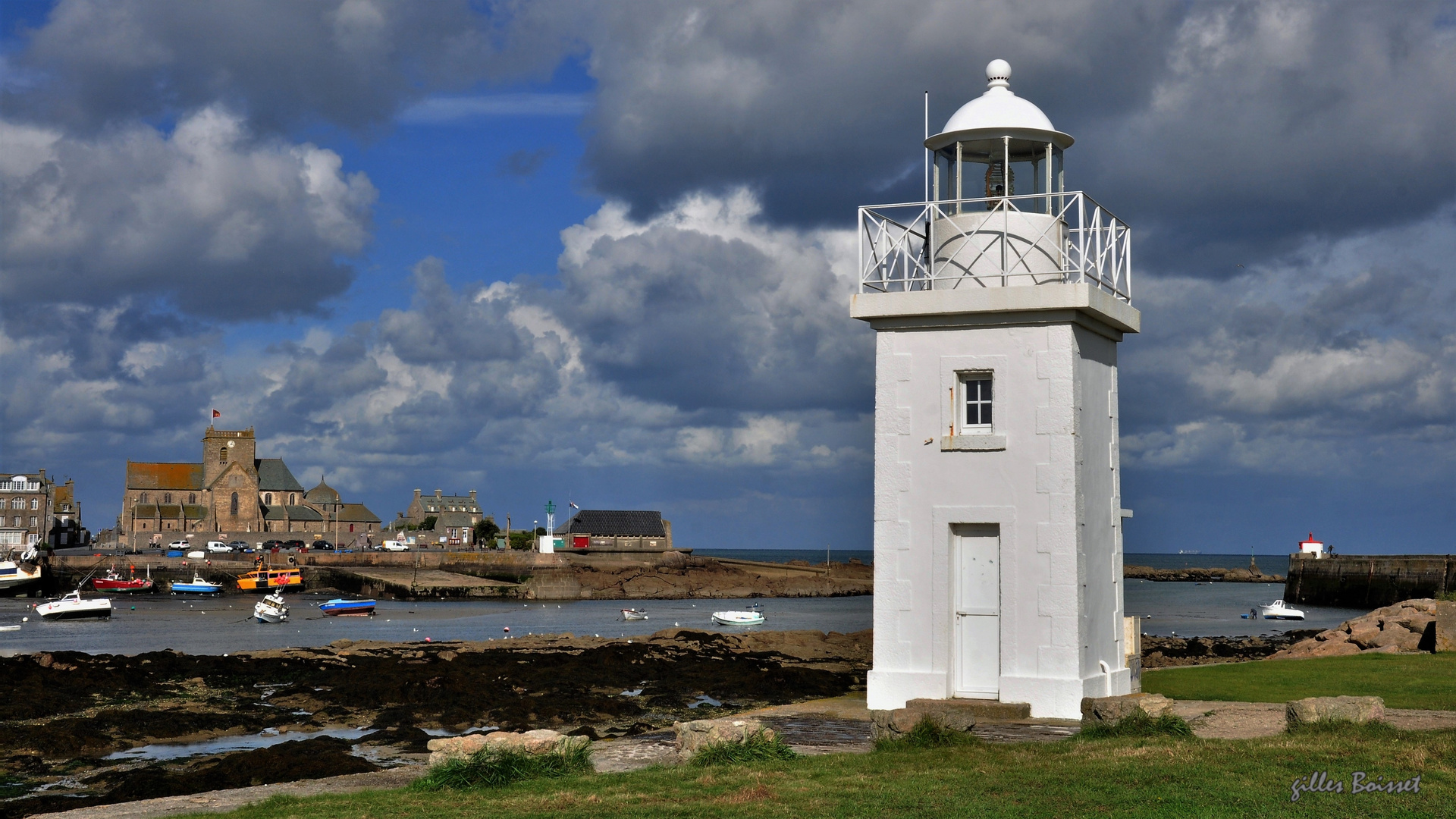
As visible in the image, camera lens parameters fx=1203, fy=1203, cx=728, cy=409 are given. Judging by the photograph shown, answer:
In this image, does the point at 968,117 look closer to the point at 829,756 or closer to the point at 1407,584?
the point at 829,756

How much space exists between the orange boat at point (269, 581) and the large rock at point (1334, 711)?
92.3 meters

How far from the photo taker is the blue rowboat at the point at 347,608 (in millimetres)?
72438

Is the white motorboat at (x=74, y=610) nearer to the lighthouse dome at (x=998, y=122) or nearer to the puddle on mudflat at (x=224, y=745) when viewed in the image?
the puddle on mudflat at (x=224, y=745)

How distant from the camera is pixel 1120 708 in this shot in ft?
38.9

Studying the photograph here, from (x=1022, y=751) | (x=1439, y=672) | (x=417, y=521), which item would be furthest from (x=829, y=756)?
(x=417, y=521)

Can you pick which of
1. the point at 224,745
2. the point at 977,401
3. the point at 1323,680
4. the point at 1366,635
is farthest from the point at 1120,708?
the point at 1366,635

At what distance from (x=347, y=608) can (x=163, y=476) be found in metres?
107

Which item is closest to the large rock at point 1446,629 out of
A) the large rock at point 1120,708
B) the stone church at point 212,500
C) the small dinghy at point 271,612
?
the large rock at point 1120,708

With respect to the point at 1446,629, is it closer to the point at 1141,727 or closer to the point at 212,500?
the point at 1141,727

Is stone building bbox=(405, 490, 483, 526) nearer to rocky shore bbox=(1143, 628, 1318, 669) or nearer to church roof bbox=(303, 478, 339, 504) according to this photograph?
church roof bbox=(303, 478, 339, 504)

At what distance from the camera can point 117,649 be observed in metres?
47.1

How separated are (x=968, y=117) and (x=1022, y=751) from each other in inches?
324

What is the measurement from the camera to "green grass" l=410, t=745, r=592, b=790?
33.3 feet

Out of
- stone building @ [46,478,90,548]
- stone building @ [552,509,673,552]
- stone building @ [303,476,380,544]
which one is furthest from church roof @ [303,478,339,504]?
stone building @ [552,509,673,552]
